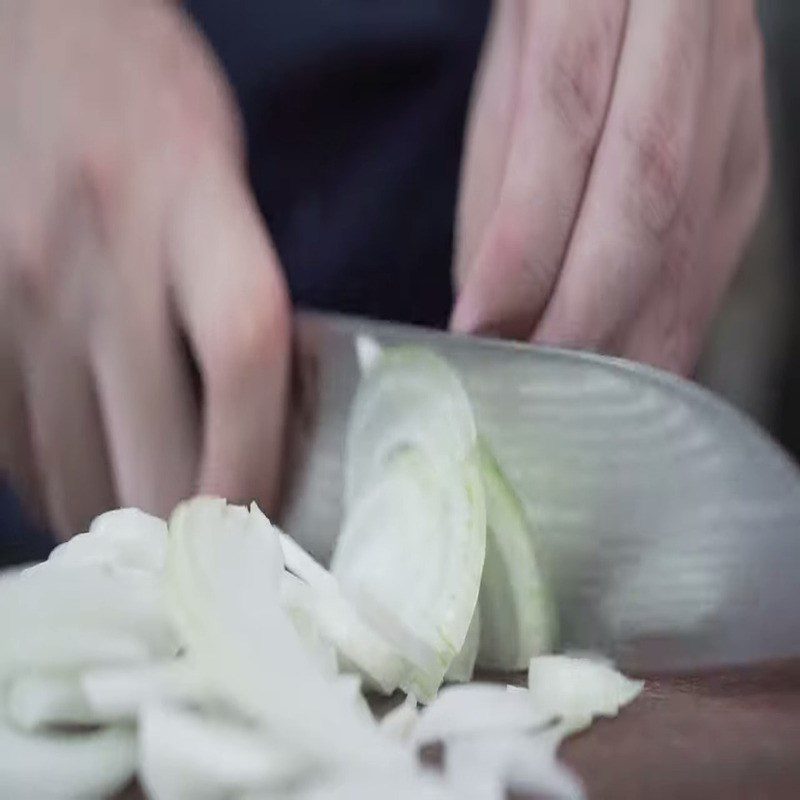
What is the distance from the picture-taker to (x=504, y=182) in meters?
0.72

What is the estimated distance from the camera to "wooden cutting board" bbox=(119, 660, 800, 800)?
45 cm

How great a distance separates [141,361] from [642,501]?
0.33m

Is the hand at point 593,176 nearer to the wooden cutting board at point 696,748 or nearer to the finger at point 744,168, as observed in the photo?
the finger at point 744,168

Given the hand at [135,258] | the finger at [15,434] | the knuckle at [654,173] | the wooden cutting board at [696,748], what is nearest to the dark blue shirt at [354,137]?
the finger at [15,434]

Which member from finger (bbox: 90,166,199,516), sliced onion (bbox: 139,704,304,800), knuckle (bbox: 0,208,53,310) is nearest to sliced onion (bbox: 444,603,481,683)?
sliced onion (bbox: 139,704,304,800)

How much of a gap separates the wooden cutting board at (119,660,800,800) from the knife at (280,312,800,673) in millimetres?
49

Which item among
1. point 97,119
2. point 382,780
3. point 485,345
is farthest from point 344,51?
point 382,780

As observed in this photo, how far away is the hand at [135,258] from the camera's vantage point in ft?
2.24

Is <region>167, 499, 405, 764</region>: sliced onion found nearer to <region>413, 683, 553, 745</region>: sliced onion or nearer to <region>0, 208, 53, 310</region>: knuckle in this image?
<region>413, 683, 553, 745</region>: sliced onion

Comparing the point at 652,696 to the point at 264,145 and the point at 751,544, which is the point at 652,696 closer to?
the point at 751,544

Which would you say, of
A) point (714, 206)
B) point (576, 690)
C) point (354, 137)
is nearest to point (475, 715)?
point (576, 690)

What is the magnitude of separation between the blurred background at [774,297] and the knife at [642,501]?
68cm

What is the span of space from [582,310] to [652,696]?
259 mm

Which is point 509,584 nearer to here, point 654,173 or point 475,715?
point 475,715
